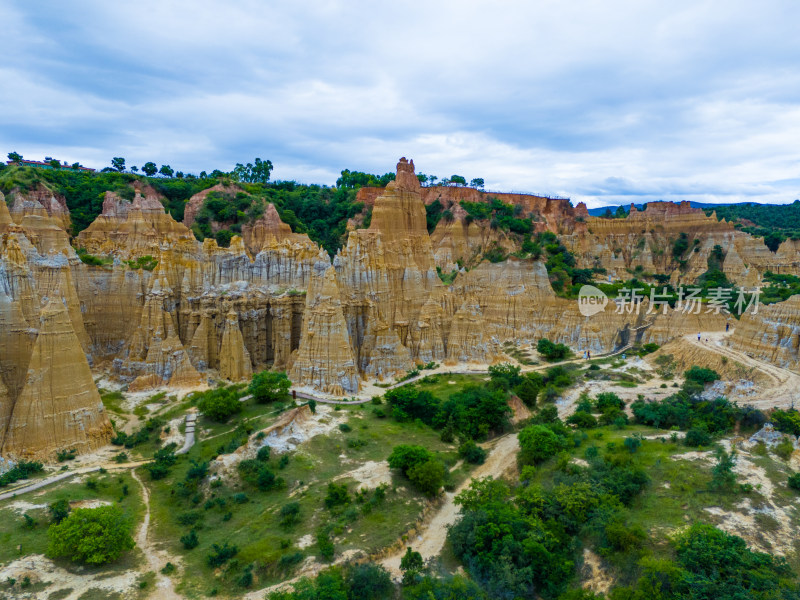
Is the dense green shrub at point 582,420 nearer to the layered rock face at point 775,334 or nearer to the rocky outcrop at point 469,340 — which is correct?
the rocky outcrop at point 469,340

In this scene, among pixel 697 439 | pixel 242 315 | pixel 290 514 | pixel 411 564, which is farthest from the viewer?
pixel 242 315

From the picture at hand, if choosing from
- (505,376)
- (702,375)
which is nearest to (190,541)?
(505,376)

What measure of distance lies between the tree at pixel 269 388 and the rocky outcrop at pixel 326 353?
270 centimetres

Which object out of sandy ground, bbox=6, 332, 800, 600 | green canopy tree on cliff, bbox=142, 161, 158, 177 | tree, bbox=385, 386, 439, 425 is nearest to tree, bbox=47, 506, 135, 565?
sandy ground, bbox=6, 332, 800, 600

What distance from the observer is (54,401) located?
30.1 metres

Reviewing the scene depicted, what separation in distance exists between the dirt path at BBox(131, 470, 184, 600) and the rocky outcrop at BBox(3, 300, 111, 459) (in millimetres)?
7333

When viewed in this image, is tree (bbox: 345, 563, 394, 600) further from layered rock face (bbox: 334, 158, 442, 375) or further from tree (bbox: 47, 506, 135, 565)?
layered rock face (bbox: 334, 158, 442, 375)

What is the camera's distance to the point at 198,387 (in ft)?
132

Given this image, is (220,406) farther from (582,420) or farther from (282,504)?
(582,420)

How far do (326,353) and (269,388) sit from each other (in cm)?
549

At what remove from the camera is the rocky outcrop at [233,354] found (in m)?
42.1

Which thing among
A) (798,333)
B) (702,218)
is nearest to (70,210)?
(798,333)

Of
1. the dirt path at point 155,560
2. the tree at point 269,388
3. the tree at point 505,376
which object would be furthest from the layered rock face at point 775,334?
the dirt path at point 155,560

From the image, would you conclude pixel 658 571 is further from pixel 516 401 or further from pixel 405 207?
pixel 405 207
